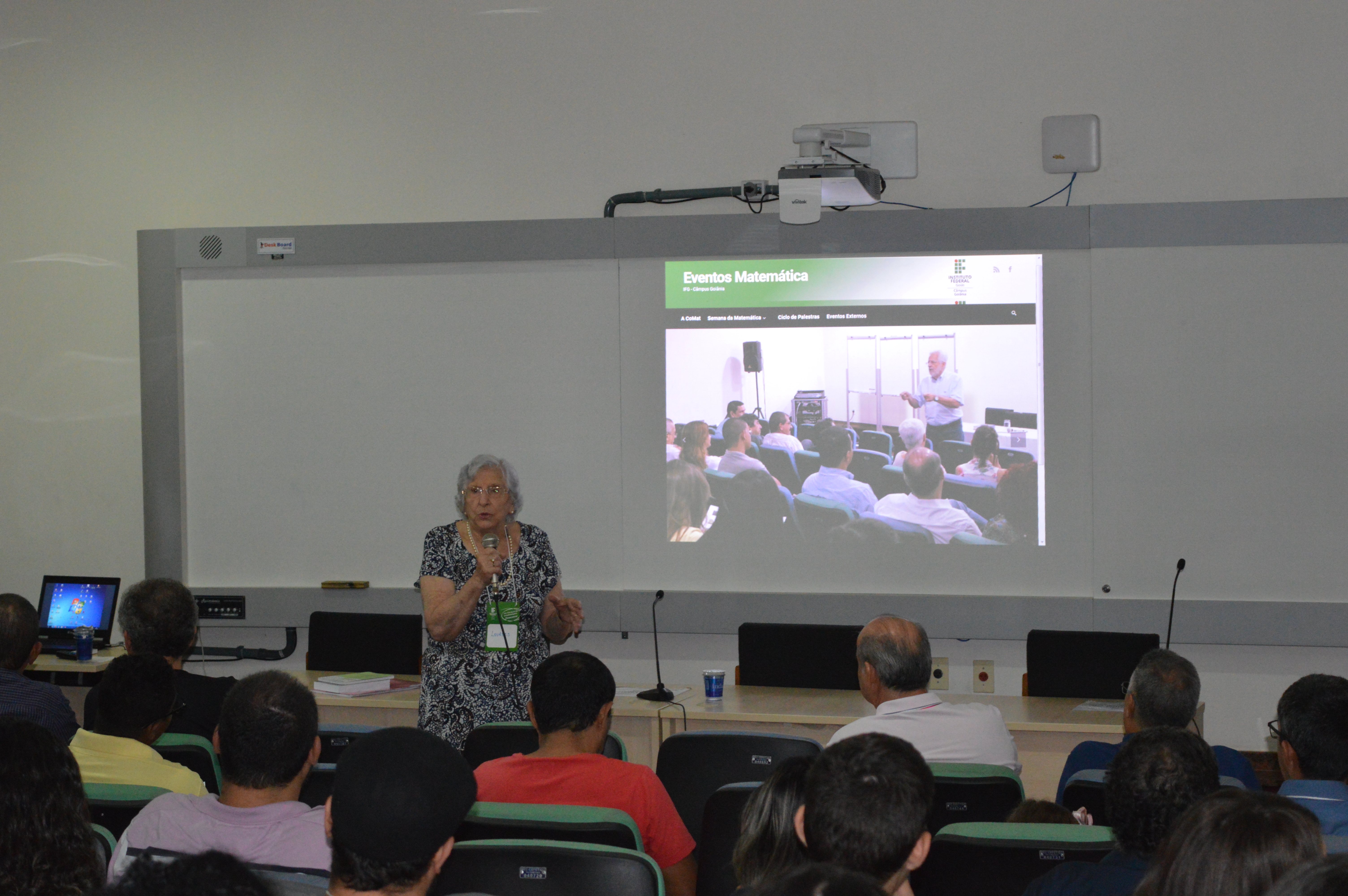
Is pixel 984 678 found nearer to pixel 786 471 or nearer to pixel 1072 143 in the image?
pixel 786 471

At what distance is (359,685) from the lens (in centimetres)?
443

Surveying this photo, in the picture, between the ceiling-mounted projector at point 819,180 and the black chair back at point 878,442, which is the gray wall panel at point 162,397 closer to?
the ceiling-mounted projector at point 819,180

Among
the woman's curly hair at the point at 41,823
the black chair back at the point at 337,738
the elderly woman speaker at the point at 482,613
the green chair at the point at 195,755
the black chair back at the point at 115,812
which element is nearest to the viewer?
the woman's curly hair at the point at 41,823

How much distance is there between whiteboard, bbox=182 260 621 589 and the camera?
5.30 meters

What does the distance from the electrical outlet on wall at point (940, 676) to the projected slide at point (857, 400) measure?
1.79 feet

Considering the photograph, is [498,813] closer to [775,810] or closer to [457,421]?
[775,810]

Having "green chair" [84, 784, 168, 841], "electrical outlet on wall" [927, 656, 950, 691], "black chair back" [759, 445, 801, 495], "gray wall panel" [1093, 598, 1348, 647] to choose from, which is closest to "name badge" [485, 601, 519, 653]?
"green chair" [84, 784, 168, 841]

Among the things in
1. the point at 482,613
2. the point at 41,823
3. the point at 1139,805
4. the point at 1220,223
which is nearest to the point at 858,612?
the point at 482,613

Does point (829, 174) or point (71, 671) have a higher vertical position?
point (829, 174)

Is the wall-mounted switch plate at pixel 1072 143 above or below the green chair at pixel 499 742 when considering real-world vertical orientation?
above

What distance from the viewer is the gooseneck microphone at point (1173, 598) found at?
4660 millimetres

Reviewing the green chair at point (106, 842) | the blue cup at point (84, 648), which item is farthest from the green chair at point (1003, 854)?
the blue cup at point (84, 648)

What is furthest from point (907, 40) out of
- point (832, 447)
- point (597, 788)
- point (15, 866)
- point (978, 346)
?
point (15, 866)

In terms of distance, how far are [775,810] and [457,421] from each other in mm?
3744
